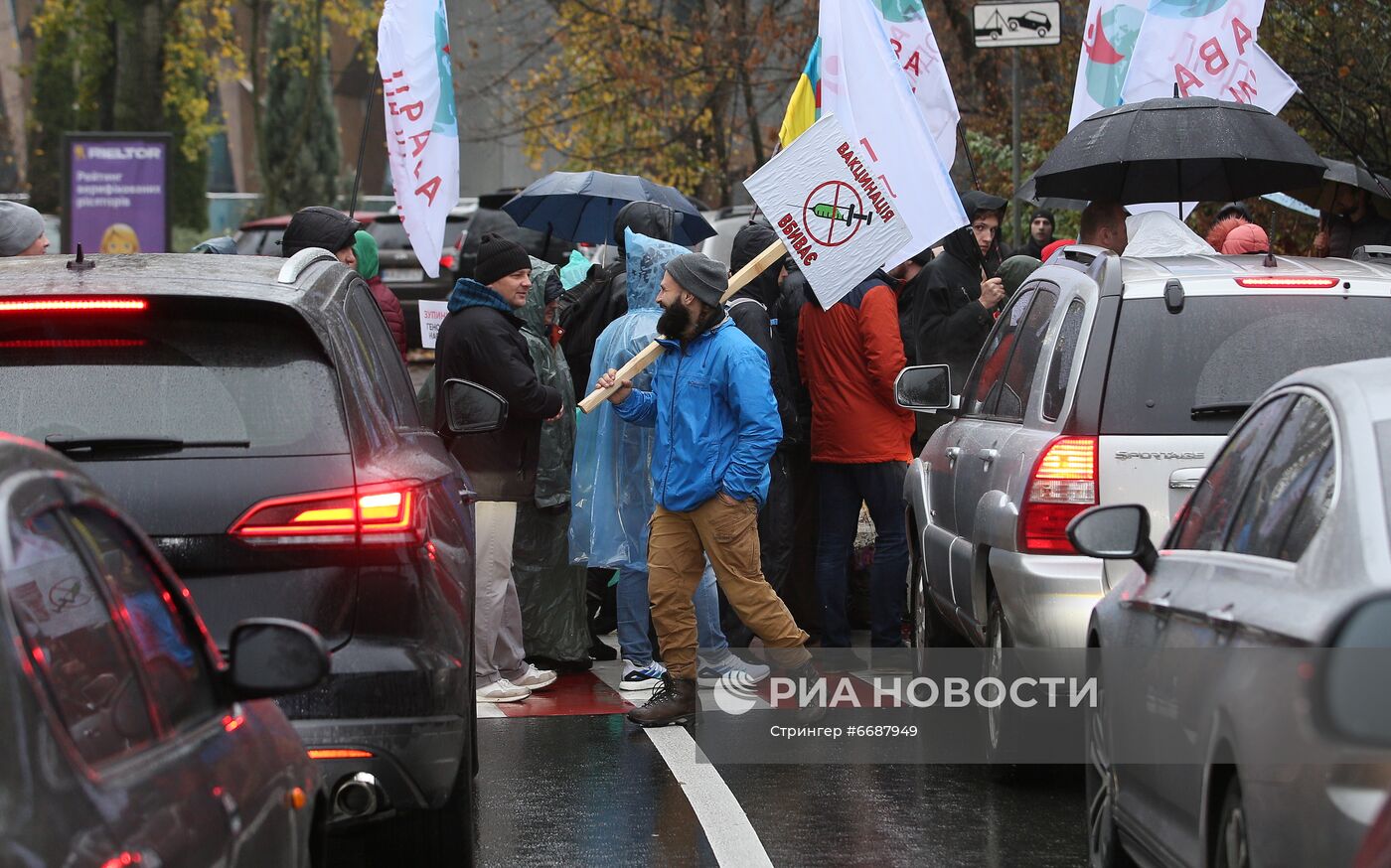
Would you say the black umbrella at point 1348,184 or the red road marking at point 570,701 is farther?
the black umbrella at point 1348,184

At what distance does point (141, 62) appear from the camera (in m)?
30.6

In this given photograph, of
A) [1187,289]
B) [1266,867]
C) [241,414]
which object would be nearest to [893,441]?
[1187,289]

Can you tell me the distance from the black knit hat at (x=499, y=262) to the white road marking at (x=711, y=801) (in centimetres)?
226

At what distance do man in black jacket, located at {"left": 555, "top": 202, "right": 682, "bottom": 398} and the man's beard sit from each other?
1721 mm

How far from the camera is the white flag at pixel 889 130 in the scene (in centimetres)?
947

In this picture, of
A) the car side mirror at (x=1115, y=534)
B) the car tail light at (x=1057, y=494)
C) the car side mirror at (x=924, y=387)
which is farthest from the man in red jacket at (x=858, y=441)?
the car side mirror at (x=1115, y=534)

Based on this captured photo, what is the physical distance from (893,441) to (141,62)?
23.0 meters

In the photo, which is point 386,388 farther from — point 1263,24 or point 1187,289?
point 1263,24

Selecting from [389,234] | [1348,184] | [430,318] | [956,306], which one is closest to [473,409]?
[956,306]

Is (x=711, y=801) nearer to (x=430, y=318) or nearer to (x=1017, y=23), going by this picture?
(x=430, y=318)

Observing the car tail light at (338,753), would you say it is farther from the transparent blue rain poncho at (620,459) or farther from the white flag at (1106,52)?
the white flag at (1106,52)

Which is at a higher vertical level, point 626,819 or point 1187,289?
point 1187,289

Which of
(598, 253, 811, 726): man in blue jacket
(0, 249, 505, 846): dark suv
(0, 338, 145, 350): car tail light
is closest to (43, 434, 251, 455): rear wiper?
(0, 249, 505, 846): dark suv

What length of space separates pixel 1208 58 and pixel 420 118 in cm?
461
